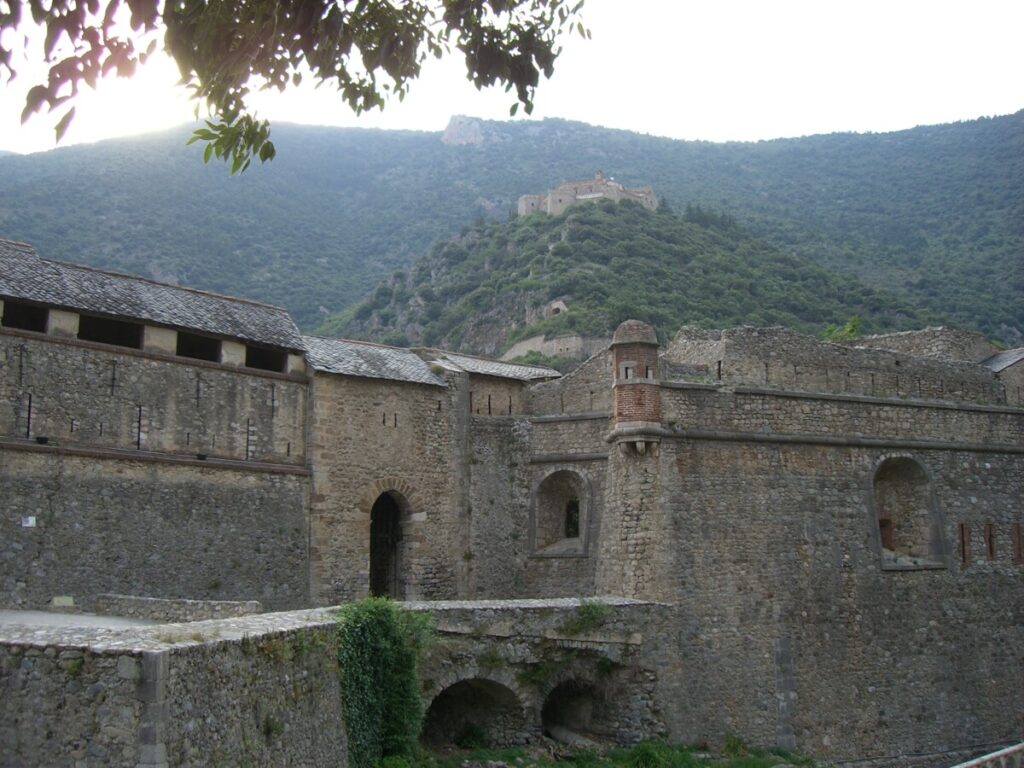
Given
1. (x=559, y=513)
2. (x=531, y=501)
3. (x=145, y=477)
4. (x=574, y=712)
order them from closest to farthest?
1. (x=145, y=477)
2. (x=574, y=712)
3. (x=531, y=501)
4. (x=559, y=513)

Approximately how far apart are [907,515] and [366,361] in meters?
14.5

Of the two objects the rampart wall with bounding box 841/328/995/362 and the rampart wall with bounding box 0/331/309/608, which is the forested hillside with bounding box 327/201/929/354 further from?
the rampart wall with bounding box 0/331/309/608

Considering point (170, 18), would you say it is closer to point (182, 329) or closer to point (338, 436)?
point (182, 329)

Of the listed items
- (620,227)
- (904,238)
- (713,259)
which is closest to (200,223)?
(620,227)

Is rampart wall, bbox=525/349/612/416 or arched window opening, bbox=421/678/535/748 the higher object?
rampart wall, bbox=525/349/612/416

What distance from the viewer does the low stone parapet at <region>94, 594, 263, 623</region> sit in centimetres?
1734

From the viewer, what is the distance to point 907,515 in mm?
28094

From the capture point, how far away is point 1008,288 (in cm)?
7256

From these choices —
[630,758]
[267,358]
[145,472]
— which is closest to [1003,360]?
[630,758]

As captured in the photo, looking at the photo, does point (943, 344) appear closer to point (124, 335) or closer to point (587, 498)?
point (587, 498)

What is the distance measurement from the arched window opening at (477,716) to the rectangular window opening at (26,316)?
10981 mm

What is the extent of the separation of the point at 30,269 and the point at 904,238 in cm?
7928

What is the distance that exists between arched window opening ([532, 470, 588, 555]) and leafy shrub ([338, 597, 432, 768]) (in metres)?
9.66

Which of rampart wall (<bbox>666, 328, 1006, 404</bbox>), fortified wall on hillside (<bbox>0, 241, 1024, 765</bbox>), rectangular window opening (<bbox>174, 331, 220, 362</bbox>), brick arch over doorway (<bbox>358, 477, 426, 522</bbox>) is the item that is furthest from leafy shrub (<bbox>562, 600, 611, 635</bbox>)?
rectangular window opening (<bbox>174, 331, 220, 362</bbox>)
